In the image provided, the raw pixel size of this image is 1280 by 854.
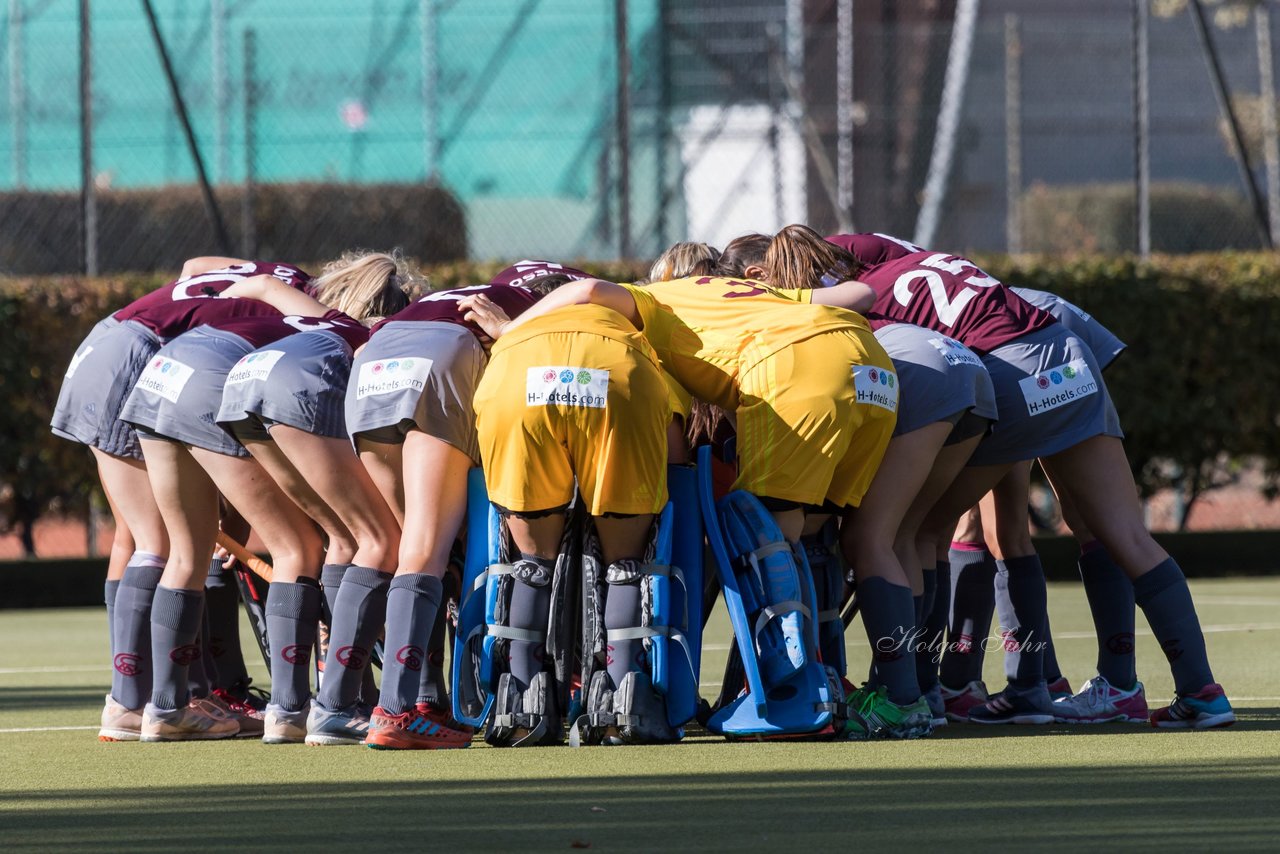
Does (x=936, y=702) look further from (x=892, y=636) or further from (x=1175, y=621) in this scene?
(x=1175, y=621)

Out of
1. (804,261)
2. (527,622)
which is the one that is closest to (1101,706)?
(804,261)

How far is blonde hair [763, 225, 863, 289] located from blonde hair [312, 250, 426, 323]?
1280 mm

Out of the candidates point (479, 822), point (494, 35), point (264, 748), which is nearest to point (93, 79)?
point (494, 35)

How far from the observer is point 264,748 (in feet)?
17.8

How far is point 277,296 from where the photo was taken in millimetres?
6219

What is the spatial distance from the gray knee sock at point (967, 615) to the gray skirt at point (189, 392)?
2534 millimetres

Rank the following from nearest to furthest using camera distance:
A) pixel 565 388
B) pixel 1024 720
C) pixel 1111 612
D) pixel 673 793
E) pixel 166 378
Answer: pixel 673 793 → pixel 565 388 → pixel 166 378 → pixel 1024 720 → pixel 1111 612

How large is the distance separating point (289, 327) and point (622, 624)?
1.55 metres

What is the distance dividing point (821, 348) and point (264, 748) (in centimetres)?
209

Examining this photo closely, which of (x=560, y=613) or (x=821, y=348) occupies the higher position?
(x=821, y=348)

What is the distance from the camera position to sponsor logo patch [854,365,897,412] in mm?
5453

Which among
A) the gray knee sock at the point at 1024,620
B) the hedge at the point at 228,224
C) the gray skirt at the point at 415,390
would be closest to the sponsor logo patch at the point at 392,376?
the gray skirt at the point at 415,390

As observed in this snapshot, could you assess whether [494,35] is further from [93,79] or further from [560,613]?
[560,613]

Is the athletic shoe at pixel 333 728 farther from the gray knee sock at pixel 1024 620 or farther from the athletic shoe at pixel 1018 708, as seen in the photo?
the gray knee sock at pixel 1024 620
